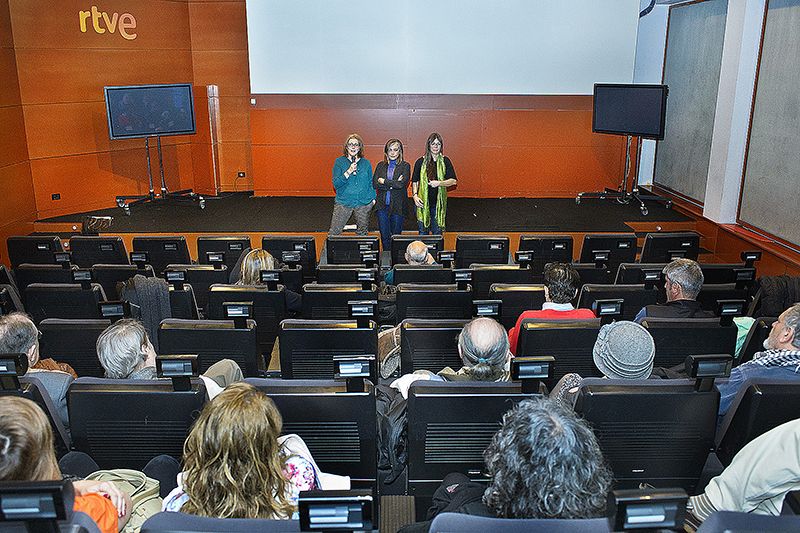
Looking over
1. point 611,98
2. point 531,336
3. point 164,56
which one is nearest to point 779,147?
point 611,98

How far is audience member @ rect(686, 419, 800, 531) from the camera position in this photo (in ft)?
6.33

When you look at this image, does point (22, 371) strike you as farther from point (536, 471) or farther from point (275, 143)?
point (275, 143)

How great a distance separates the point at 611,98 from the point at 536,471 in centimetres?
821

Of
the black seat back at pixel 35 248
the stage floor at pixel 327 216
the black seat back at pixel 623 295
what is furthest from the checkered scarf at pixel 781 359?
the black seat back at pixel 35 248

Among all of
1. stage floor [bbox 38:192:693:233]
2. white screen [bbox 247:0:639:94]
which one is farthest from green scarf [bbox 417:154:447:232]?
white screen [bbox 247:0:639:94]

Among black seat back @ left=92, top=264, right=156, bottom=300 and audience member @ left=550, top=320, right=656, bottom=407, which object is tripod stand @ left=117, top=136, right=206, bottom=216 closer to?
black seat back @ left=92, top=264, right=156, bottom=300

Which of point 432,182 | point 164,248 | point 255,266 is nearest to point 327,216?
point 432,182

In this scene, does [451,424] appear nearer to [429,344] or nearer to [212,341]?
[429,344]

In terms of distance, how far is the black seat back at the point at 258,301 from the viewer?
165 inches

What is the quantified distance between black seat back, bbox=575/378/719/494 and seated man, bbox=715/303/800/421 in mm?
294

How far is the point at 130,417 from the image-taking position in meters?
2.44

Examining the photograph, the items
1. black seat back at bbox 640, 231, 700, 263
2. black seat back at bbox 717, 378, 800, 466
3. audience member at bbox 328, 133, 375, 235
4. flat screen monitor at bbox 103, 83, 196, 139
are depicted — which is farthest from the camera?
flat screen monitor at bbox 103, 83, 196, 139

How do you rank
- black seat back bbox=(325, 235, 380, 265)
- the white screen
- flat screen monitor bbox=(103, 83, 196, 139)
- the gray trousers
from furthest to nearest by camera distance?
the white screen, flat screen monitor bbox=(103, 83, 196, 139), the gray trousers, black seat back bbox=(325, 235, 380, 265)

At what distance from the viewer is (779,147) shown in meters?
6.73
